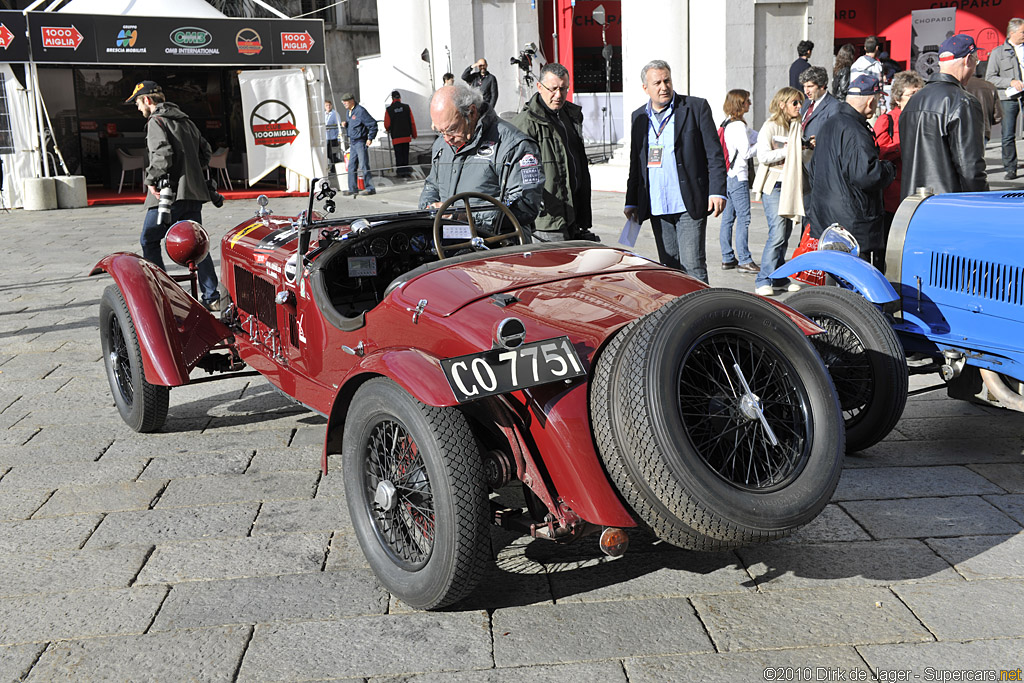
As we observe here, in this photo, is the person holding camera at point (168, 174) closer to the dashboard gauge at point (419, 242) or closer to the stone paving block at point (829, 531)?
the dashboard gauge at point (419, 242)

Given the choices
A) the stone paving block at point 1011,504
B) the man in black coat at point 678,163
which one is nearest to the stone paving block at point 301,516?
the stone paving block at point 1011,504

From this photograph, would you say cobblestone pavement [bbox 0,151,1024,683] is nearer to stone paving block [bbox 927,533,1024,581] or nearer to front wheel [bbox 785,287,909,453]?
stone paving block [bbox 927,533,1024,581]

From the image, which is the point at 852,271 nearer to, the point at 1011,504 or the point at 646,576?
the point at 1011,504

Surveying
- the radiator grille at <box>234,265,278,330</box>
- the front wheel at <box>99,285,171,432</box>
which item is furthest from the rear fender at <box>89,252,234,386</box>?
the radiator grille at <box>234,265,278,330</box>

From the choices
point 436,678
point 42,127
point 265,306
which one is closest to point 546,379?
point 436,678

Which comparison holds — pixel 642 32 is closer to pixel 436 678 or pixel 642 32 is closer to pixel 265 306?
pixel 265 306

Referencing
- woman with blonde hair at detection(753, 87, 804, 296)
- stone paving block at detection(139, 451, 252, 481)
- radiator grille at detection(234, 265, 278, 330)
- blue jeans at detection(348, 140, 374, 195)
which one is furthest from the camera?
blue jeans at detection(348, 140, 374, 195)

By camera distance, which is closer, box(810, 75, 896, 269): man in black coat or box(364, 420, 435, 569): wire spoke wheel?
box(364, 420, 435, 569): wire spoke wheel

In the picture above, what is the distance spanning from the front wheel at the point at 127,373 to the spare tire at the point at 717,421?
294 cm

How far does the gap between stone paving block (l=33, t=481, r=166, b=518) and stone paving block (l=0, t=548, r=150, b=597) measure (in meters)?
0.41

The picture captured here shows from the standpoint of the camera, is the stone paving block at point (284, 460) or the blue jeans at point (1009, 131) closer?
the stone paving block at point (284, 460)

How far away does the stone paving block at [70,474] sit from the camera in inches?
167

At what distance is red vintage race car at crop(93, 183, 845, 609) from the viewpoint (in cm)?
265

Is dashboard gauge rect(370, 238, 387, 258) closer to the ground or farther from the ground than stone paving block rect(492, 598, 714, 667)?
farther from the ground
